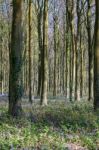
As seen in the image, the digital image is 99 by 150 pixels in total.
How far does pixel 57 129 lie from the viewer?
12703 millimetres

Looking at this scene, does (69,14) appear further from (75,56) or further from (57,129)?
(57,129)

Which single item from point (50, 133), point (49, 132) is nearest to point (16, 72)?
point (49, 132)

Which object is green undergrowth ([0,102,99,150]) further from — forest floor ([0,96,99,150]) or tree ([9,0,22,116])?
tree ([9,0,22,116])

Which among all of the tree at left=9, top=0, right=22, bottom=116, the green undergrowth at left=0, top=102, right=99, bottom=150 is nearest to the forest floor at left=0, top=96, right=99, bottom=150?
the green undergrowth at left=0, top=102, right=99, bottom=150

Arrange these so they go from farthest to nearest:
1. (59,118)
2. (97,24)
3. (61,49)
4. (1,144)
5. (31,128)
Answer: (61,49) < (97,24) < (59,118) < (31,128) < (1,144)

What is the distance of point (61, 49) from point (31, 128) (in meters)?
46.6

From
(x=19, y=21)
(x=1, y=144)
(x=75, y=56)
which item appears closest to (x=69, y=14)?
(x=75, y=56)

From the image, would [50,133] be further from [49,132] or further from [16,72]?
[16,72]

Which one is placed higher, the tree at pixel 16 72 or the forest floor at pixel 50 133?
the tree at pixel 16 72

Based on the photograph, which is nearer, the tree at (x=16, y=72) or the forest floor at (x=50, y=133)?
the forest floor at (x=50, y=133)

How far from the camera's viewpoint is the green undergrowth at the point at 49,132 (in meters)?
10.1

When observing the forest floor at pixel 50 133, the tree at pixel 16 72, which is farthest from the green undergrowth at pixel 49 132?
the tree at pixel 16 72

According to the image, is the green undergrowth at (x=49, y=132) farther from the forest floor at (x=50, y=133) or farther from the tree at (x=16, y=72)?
the tree at (x=16, y=72)

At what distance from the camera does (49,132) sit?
1197cm
